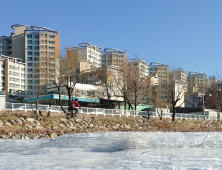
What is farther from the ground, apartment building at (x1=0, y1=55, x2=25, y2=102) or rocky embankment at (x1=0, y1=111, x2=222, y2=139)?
apartment building at (x1=0, y1=55, x2=25, y2=102)

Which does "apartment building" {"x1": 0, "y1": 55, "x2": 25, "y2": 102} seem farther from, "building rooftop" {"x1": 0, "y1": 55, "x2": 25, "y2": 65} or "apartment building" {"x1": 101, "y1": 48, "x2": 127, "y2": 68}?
"apartment building" {"x1": 101, "y1": 48, "x2": 127, "y2": 68}

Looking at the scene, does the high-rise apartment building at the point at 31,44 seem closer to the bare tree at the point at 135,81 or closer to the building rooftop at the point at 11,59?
the building rooftop at the point at 11,59

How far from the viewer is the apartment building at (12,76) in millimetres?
86637

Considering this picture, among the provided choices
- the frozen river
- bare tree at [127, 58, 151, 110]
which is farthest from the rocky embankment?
bare tree at [127, 58, 151, 110]

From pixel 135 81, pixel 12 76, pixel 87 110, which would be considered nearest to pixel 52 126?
pixel 87 110

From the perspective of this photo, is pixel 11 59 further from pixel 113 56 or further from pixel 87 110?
pixel 87 110

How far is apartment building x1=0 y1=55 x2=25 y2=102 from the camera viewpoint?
86637 millimetres

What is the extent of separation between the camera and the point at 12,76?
3563 inches

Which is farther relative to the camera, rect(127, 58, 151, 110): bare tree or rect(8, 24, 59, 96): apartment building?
rect(8, 24, 59, 96): apartment building

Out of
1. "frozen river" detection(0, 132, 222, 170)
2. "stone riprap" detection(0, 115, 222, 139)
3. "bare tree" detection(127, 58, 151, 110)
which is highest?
"bare tree" detection(127, 58, 151, 110)

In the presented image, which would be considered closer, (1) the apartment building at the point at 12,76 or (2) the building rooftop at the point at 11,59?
(1) the apartment building at the point at 12,76

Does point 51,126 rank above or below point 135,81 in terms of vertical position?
below

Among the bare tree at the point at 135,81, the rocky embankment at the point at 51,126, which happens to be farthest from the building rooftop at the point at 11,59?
the rocky embankment at the point at 51,126

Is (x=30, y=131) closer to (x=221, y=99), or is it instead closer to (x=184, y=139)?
(x=184, y=139)
